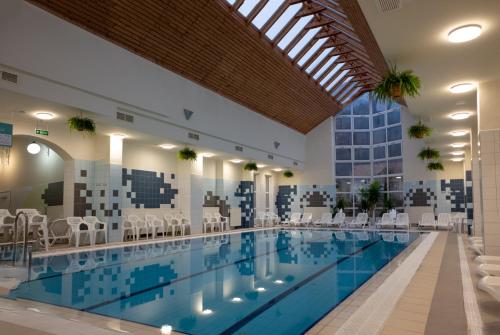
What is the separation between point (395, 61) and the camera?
531 cm

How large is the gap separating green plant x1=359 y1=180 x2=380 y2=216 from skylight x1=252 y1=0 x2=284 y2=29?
940 centimetres

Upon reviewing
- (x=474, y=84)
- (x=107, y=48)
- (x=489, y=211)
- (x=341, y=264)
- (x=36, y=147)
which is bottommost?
(x=341, y=264)

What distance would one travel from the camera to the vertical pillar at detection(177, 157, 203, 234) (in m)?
12.0

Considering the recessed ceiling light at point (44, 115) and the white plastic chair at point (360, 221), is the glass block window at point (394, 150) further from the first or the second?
the recessed ceiling light at point (44, 115)

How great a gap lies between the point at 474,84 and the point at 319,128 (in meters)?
11.8

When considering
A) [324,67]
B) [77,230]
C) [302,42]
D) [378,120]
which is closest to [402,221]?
[378,120]

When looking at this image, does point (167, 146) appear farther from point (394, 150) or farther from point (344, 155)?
point (394, 150)

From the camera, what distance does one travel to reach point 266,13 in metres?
9.41

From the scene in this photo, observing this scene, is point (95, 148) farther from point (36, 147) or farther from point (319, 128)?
point (319, 128)

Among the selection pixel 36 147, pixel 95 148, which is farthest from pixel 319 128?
pixel 36 147

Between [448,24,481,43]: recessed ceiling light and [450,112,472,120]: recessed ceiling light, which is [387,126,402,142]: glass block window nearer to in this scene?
[450,112,472,120]: recessed ceiling light

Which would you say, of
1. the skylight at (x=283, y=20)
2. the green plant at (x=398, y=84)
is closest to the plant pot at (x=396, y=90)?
the green plant at (x=398, y=84)

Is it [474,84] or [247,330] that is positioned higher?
[474,84]

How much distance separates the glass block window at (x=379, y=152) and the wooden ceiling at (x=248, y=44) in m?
3.45
